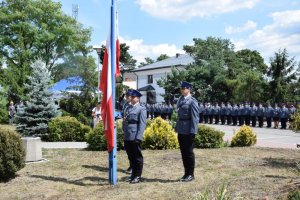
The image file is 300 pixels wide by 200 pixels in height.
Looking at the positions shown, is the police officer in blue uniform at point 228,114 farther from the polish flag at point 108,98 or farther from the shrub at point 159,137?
the polish flag at point 108,98

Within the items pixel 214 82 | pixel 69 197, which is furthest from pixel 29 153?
pixel 214 82

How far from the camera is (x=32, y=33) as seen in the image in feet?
117

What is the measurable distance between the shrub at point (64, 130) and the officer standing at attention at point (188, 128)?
9.36m

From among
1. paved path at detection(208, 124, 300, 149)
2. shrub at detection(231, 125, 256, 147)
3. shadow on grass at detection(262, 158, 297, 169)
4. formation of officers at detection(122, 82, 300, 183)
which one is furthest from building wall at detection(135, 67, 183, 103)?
formation of officers at detection(122, 82, 300, 183)

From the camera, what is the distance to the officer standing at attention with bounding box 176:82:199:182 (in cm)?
823

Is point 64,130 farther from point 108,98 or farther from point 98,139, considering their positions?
point 108,98

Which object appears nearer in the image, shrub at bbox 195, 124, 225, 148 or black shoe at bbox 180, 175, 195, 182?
black shoe at bbox 180, 175, 195, 182

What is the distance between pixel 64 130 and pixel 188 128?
32.5 ft

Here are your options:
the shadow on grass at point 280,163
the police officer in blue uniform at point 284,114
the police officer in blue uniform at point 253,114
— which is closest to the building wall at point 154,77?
the police officer in blue uniform at point 253,114

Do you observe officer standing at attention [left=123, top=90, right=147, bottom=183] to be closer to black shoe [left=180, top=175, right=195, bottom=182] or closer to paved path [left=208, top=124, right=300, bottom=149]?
black shoe [left=180, top=175, right=195, bottom=182]

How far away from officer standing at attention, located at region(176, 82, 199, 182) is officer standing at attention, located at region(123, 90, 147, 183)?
0.72 metres

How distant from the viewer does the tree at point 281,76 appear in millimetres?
36000

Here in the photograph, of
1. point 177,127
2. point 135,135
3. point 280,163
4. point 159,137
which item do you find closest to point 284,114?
point 159,137

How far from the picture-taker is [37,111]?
58.3ft
